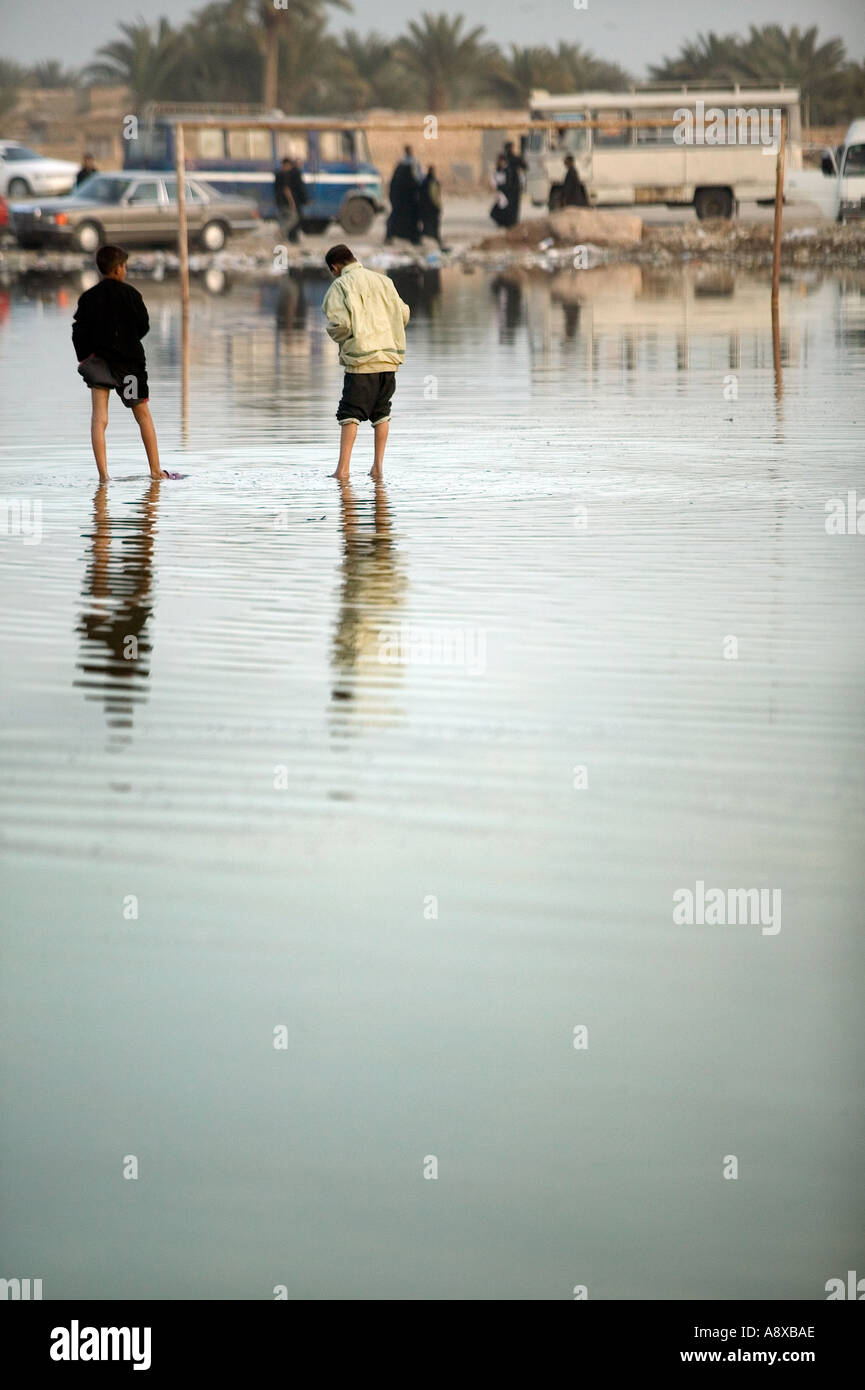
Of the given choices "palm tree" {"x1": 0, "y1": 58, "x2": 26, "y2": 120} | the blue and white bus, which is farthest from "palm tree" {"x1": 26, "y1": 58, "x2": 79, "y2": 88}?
the blue and white bus

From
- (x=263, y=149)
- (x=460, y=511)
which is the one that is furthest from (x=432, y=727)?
(x=263, y=149)

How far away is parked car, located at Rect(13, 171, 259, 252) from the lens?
35375mm

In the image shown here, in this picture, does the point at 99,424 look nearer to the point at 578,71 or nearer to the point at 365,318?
the point at 365,318

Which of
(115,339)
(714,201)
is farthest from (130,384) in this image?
(714,201)

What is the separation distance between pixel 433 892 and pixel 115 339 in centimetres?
727

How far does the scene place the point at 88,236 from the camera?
35.4m

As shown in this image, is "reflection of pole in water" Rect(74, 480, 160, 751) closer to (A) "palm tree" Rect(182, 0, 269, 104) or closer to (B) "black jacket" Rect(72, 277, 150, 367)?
(B) "black jacket" Rect(72, 277, 150, 367)

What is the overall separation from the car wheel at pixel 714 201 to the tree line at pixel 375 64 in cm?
2627

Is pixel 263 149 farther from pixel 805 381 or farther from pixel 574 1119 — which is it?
pixel 574 1119

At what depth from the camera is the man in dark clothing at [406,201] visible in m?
37.5

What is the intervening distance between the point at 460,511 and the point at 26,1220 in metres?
7.37

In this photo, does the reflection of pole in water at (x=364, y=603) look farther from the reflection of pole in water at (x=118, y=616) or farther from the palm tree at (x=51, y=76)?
the palm tree at (x=51, y=76)

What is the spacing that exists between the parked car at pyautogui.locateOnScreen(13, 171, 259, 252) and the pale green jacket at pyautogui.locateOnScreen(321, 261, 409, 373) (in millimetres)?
24383

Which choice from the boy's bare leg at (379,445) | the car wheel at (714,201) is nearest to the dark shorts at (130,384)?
the boy's bare leg at (379,445)
